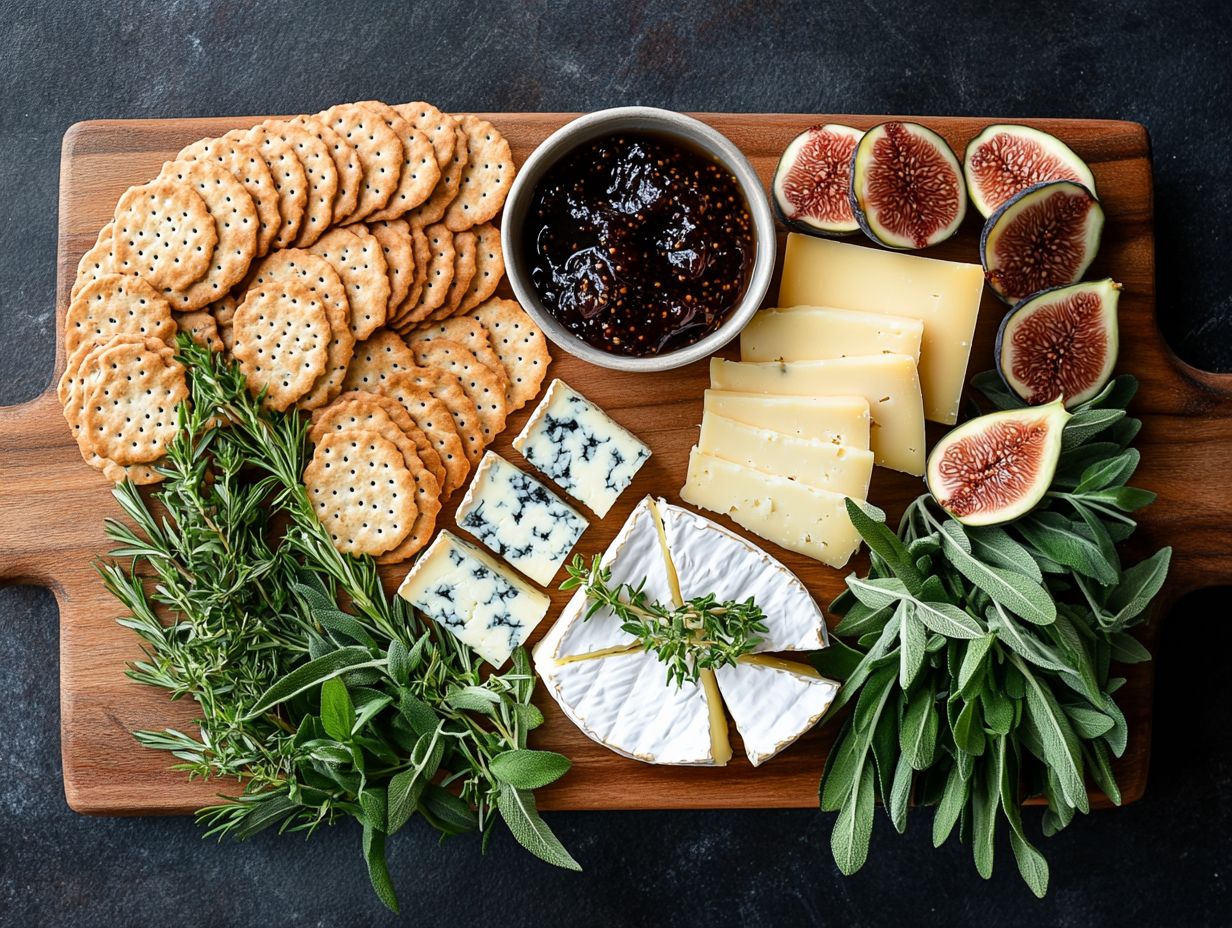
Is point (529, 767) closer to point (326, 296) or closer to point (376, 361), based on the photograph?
point (376, 361)

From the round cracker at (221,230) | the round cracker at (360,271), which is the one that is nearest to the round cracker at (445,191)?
the round cracker at (360,271)

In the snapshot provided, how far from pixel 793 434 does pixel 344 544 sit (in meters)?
0.96

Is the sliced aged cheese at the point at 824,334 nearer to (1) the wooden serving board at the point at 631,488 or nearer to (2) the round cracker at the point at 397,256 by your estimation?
(1) the wooden serving board at the point at 631,488

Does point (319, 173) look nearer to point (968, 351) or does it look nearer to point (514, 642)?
point (514, 642)

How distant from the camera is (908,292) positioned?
6.57ft

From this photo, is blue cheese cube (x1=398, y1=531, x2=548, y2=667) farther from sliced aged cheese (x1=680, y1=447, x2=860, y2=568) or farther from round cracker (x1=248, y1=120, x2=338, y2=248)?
round cracker (x1=248, y1=120, x2=338, y2=248)

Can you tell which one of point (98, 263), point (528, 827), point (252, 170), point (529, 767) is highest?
point (252, 170)

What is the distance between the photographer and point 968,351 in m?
2.00

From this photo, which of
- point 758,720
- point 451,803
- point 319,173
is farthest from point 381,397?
point 758,720

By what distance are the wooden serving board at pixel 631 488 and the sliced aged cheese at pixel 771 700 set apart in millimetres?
122

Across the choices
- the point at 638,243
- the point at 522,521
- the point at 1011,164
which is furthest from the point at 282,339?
the point at 1011,164

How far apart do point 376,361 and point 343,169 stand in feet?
1.30

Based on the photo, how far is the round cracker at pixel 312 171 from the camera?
6.39 ft

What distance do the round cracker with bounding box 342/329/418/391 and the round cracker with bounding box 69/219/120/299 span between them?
516 millimetres
